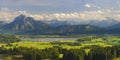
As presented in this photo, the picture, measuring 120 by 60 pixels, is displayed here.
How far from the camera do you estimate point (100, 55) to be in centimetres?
15350

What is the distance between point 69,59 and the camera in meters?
155

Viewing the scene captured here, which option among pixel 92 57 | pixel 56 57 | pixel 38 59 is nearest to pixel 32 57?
pixel 38 59

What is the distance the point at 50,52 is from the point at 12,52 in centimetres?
2883

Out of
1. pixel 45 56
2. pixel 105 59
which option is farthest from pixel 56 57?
pixel 105 59

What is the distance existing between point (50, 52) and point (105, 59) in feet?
114

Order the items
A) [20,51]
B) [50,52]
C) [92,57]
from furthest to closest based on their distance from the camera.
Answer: [20,51]
[50,52]
[92,57]

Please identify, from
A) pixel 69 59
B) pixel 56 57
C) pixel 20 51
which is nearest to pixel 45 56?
pixel 56 57

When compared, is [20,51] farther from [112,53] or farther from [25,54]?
[112,53]

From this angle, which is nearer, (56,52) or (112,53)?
(112,53)

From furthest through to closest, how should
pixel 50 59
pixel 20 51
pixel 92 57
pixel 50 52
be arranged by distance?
pixel 20 51 < pixel 50 52 < pixel 50 59 < pixel 92 57

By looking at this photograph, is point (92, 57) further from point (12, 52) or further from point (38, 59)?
point (12, 52)

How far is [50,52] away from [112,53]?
32828mm

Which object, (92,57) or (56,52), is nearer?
(92,57)

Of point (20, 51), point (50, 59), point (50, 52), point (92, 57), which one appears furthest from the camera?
point (20, 51)
